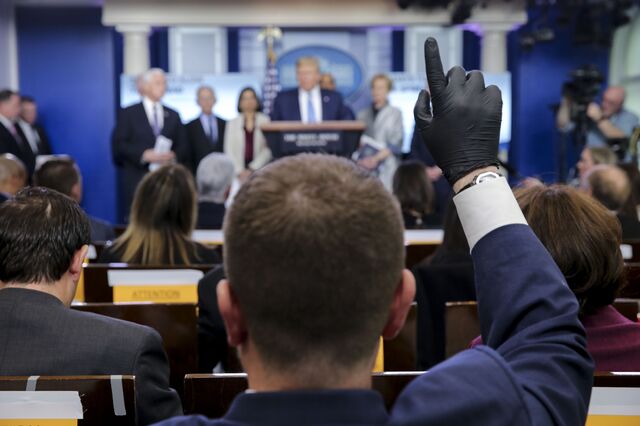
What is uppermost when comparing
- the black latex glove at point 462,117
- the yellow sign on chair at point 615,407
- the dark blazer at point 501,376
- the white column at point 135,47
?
the white column at point 135,47

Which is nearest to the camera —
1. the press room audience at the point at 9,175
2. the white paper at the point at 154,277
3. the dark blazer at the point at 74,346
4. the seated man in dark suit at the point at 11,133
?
the dark blazer at the point at 74,346

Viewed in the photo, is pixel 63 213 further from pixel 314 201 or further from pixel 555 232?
pixel 314 201

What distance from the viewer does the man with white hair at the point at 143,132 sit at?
7.20 meters

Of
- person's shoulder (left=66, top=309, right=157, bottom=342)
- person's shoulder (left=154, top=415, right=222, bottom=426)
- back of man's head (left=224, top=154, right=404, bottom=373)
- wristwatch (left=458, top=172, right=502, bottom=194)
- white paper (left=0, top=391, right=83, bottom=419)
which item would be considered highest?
wristwatch (left=458, top=172, right=502, bottom=194)

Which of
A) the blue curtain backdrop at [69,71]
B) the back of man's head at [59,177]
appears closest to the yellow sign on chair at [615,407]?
the back of man's head at [59,177]

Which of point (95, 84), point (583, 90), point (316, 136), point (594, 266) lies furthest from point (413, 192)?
point (95, 84)

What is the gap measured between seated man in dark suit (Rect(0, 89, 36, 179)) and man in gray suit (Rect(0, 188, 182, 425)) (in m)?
6.33

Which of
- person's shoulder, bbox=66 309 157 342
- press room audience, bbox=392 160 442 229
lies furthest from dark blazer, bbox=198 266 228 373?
press room audience, bbox=392 160 442 229

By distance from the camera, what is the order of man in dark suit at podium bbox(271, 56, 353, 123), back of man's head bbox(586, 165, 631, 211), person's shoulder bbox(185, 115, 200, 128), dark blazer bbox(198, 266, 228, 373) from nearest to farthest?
dark blazer bbox(198, 266, 228, 373)
back of man's head bbox(586, 165, 631, 211)
man in dark suit at podium bbox(271, 56, 353, 123)
person's shoulder bbox(185, 115, 200, 128)

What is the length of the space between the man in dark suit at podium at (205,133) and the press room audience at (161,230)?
4582 millimetres

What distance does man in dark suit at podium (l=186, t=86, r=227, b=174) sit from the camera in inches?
308

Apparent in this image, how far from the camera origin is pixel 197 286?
2.59 m

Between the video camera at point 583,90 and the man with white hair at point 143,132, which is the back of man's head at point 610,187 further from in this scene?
the video camera at point 583,90

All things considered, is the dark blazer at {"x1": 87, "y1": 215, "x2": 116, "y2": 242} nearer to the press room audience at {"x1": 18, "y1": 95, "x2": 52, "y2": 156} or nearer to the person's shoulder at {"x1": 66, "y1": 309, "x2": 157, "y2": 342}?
the person's shoulder at {"x1": 66, "y1": 309, "x2": 157, "y2": 342}
